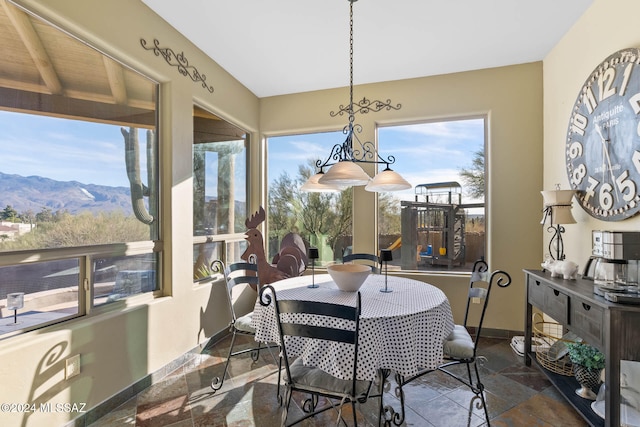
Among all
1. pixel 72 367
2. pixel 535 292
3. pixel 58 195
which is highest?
pixel 58 195

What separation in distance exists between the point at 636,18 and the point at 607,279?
1.70 meters

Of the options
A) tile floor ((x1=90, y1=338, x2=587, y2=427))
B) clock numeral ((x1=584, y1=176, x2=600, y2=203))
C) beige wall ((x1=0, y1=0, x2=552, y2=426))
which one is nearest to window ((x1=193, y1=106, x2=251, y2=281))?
beige wall ((x1=0, y1=0, x2=552, y2=426))

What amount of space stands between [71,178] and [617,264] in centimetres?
346

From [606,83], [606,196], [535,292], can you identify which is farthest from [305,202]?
[606,83]

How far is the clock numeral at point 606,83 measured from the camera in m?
2.20

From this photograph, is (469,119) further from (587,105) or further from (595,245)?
(595,245)

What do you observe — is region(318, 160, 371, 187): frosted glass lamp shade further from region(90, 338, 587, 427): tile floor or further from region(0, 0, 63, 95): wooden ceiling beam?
region(0, 0, 63, 95): wooden ceiling beam

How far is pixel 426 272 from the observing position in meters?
3.68

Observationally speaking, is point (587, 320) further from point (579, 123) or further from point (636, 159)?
point (579, 123)

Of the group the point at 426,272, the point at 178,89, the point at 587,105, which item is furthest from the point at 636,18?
the point at 178,89

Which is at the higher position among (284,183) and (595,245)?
(284,183)

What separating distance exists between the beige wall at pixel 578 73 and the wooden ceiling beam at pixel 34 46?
370 centimetres

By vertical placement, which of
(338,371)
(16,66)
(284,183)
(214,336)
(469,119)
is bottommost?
(214,336)

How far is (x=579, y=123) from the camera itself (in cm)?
257
